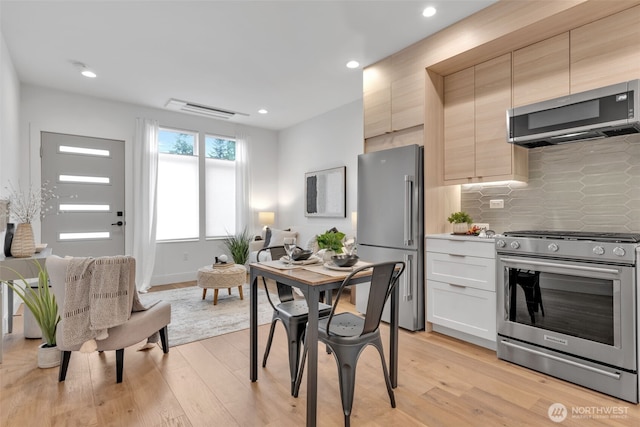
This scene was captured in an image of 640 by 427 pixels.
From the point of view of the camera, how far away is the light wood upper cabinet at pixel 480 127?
285cm

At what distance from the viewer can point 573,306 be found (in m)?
2.23

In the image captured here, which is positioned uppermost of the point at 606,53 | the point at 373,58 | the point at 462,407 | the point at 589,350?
the point at 373,58

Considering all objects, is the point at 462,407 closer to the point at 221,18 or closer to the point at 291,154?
the point at 221,18

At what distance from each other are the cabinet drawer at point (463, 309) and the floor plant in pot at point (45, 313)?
3.07 meters

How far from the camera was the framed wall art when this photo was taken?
17.0 ft

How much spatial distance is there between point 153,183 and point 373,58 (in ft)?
12.5

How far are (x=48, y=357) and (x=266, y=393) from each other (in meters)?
1.74

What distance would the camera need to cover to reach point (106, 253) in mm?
4953

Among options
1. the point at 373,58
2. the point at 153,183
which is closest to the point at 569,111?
the point at 373,58

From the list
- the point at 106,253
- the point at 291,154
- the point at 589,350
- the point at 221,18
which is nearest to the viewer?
the point at 589,350

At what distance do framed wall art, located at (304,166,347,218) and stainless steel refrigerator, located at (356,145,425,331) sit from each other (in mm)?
1673

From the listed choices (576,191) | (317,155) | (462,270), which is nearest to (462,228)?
(462,270)

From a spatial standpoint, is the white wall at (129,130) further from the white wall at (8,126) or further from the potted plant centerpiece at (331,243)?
the potted plant centerpiece at (331,243)

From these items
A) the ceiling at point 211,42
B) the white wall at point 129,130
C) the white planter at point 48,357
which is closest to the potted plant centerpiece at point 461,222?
the ceiling at point 211,42
